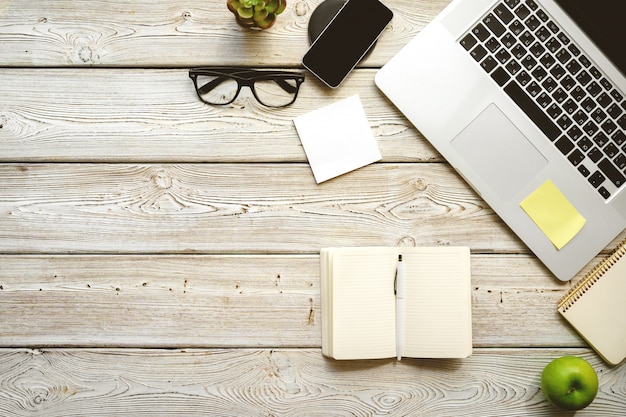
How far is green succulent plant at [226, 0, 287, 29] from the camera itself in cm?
89

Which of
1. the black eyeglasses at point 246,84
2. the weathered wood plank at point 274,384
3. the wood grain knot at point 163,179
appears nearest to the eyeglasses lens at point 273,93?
the black eyeglasses at point 246,84

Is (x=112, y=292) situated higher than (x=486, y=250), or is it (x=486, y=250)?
(x=486, y=250)

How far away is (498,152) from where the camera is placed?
932 millimetres

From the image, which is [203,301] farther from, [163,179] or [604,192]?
[604,192]

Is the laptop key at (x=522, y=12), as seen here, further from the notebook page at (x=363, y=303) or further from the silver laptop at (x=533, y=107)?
the notebook page at (x=363, y=303)

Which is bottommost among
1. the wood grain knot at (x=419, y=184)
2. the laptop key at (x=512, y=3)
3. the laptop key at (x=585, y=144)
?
the wood grain knot at (x=419, y=184)

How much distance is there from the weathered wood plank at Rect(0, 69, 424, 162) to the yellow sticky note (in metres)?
0.18

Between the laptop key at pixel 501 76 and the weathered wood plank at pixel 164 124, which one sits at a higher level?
the laptop key at pixel 501 76

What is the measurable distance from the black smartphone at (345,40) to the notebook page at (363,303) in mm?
312

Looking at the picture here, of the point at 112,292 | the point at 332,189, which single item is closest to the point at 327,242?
the point at 332,189

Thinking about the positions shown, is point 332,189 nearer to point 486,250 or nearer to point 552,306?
point 486,250

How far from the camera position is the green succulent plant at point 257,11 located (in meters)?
0.89

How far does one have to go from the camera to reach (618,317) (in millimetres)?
954

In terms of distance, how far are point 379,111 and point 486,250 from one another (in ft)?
1.03
